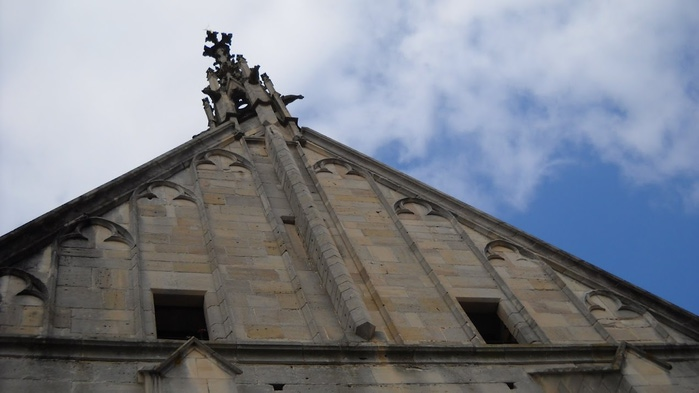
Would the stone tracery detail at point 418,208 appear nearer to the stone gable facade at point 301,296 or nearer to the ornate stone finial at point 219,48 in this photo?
the stone gable facade at point 301,296

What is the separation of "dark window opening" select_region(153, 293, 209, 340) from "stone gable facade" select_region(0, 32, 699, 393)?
0.06 feet

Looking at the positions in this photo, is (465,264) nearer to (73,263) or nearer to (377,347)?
(377,347)

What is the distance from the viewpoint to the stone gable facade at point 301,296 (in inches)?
378

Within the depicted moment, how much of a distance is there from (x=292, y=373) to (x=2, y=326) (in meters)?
3.30

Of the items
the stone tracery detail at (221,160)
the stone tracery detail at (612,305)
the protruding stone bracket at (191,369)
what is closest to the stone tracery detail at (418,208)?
the stone tracery detail at (221,160)

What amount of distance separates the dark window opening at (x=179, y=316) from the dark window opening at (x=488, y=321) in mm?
3762

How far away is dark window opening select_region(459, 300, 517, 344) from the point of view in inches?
497

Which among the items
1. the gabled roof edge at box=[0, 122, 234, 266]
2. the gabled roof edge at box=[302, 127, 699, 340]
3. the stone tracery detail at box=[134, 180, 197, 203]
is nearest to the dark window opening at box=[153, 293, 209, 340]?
the gabled roof edge at box=[0, 122, 234, 266]

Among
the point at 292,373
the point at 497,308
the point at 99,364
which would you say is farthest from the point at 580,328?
the point at 99,364

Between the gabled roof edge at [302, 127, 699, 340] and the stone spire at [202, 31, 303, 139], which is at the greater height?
the stone spire at [202, 31, 303, 139]

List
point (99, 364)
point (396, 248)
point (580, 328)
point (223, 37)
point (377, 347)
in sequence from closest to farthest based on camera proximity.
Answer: point (99, 364), point (377, 347), point (580, 328), point (396, 248), point (223, 37)

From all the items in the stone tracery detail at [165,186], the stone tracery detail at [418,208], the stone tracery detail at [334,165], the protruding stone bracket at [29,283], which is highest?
the stone tracery detail at [334,165]

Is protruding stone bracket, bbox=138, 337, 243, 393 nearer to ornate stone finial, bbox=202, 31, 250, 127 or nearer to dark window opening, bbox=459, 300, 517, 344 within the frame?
dark window opening, bbox=459, 300, 517, 344

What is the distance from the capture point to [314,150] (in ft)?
54.5
